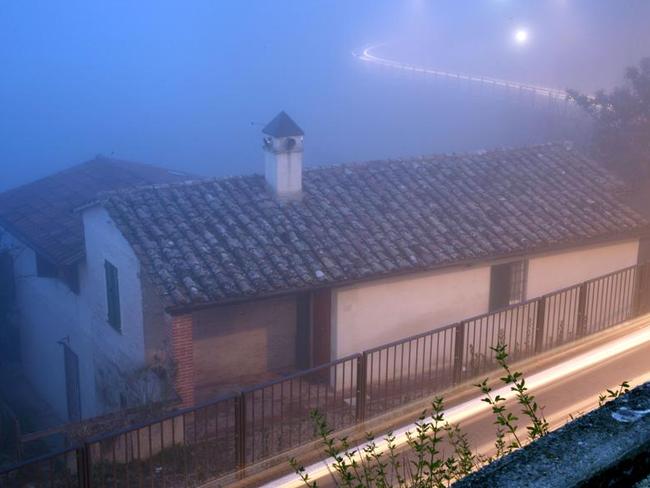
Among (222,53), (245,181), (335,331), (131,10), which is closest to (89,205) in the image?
(245,181)

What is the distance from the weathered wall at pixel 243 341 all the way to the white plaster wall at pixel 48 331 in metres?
3.12

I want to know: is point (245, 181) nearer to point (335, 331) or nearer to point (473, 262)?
point (335, 331)

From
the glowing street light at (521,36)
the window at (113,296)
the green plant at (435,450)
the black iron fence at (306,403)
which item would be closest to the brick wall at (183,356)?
the black iron fence at (306,403)

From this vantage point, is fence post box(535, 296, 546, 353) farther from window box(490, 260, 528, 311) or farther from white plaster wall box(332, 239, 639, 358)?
window box(490, 260, 528, 311)

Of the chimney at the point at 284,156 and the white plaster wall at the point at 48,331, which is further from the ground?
the chimney at the point at 284,156

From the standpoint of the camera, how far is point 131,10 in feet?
287

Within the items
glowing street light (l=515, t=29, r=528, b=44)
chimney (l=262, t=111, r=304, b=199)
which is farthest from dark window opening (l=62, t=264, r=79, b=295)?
glowing street light (l=515, t=29, r=528, b=44)

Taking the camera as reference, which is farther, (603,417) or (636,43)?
(636,43)

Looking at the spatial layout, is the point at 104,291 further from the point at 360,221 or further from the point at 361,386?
the point at 361,386

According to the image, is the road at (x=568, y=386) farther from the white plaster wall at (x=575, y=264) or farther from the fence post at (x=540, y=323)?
the white plaster wall at (x=575, y=264)

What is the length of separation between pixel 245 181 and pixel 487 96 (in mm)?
36957

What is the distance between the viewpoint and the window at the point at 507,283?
1585cm

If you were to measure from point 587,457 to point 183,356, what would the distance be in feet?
35.5

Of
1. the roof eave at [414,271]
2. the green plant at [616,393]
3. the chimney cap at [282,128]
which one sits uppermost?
the chimney cap at [282,128]
